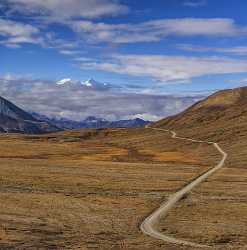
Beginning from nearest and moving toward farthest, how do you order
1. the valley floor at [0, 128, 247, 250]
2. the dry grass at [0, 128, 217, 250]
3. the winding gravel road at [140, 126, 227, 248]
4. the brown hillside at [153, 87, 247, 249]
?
the dry grass at [0, 128, 217, 250], the valley floor at [0, 128, 247, 250], the winding gravel road at [140, 126, 227, 248], the brown hillside at [153, 87, 247, 249]

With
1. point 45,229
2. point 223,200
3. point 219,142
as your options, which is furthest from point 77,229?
point 219,142

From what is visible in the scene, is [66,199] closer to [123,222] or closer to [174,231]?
[123,222]

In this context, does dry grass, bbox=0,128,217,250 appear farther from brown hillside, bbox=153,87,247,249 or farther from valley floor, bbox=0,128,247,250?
brown hillside, bbox=153,87,247,249

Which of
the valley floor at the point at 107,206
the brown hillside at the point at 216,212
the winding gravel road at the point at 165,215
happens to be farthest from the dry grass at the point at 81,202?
the brown hillside at the point at 216,212

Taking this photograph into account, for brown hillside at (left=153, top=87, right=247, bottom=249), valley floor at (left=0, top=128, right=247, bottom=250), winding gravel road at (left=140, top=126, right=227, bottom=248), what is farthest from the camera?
brown hillside at (left=153, top=87, right=247, bottom=249)

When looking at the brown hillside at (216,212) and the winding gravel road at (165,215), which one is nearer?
the winding gravel road at (165,215)

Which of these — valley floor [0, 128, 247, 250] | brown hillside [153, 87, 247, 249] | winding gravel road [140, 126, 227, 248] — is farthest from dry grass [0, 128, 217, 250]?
brown hillside [153, 87, 247, 249]

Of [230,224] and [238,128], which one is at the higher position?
[238,128]

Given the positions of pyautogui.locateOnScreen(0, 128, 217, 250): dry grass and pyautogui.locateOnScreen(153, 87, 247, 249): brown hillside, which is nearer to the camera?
pyautogui.locateOnScreen(0, 128, 217, 250): dry grass

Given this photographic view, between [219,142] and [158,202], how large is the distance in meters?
109

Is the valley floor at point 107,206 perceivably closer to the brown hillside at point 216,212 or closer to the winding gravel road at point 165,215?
the brown hillside at point 216,212

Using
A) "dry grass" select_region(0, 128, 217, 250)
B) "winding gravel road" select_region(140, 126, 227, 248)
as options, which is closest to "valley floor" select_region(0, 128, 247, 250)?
"dry grass" select_region(0, 128, 217, 250)

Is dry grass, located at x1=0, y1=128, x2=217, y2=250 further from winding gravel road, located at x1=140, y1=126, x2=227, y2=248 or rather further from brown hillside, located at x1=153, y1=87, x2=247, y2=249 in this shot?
brown hillside, located at x1=153, y1=87, x2=247, y2=249

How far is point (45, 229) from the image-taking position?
4012 centimetres
